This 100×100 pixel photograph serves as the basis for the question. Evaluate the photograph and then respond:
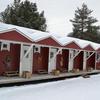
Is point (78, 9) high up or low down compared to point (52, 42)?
up

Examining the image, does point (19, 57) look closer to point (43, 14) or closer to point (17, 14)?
point (17, 14)

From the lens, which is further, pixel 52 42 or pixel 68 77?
pixel 68 77

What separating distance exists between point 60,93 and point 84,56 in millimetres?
14466

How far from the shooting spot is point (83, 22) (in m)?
66.2

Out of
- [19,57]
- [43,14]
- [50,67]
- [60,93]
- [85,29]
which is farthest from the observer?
[85,29]

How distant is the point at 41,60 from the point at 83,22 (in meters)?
46.1

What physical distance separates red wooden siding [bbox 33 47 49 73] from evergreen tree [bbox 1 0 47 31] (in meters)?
23.1

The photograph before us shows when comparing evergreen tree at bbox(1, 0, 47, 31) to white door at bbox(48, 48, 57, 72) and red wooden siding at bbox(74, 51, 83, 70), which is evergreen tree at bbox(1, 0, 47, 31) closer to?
red wooden siding at bbox(74, 51, 83, 70)

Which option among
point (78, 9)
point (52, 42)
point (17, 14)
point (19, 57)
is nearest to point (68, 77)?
point (52, 42)

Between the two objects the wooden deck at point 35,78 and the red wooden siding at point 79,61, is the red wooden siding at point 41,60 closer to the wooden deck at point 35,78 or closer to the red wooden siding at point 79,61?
the wooden deck at point 35,78

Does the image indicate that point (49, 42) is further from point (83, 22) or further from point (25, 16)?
point (83, 22)

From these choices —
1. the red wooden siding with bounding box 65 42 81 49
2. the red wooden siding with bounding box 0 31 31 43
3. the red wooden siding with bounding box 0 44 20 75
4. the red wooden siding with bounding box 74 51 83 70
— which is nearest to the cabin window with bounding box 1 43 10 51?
the red wooden siding with bounding box 0 44 20 75

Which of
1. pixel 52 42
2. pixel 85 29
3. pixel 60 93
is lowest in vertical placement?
pixel 60 93

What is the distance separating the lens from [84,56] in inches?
1110
